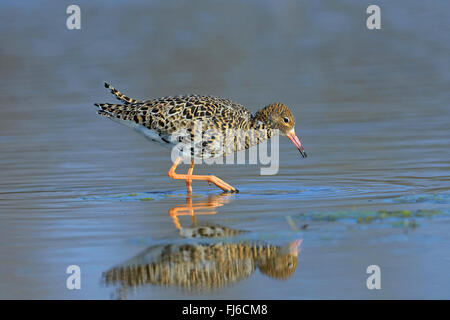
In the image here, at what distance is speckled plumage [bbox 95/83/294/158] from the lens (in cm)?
1213

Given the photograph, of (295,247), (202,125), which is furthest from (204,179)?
(295,247)

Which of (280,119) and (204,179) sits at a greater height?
(280,119)

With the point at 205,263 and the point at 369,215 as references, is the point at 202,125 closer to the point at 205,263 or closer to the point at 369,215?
the point at 369,215

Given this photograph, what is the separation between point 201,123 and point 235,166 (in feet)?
6.75

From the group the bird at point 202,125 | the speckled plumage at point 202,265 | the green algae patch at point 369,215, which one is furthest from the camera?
the bird at point 202,125

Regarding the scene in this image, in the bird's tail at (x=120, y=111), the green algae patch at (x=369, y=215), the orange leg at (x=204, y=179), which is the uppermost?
the bird's tail at (x=120, y=111)

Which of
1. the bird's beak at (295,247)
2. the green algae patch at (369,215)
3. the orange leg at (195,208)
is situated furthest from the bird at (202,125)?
the bird's beak at (295,247)

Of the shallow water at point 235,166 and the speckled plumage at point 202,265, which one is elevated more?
the shallow water at point 235,166

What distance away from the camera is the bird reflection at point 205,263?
25.5 feet

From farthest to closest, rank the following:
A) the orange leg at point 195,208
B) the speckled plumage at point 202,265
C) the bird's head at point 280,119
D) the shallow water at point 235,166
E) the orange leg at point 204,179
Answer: the bird's head at point 280,119, the orange leg at point 204,179, the orange leg at point 195,208, the shallow water at point 235,166, the speckled plumage at point 202,265

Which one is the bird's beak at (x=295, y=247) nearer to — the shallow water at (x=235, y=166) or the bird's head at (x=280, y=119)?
the shallow water at (x=235, y=166)

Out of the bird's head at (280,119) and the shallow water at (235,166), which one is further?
the bird's head at (280,119)

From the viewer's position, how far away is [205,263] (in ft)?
26.8
